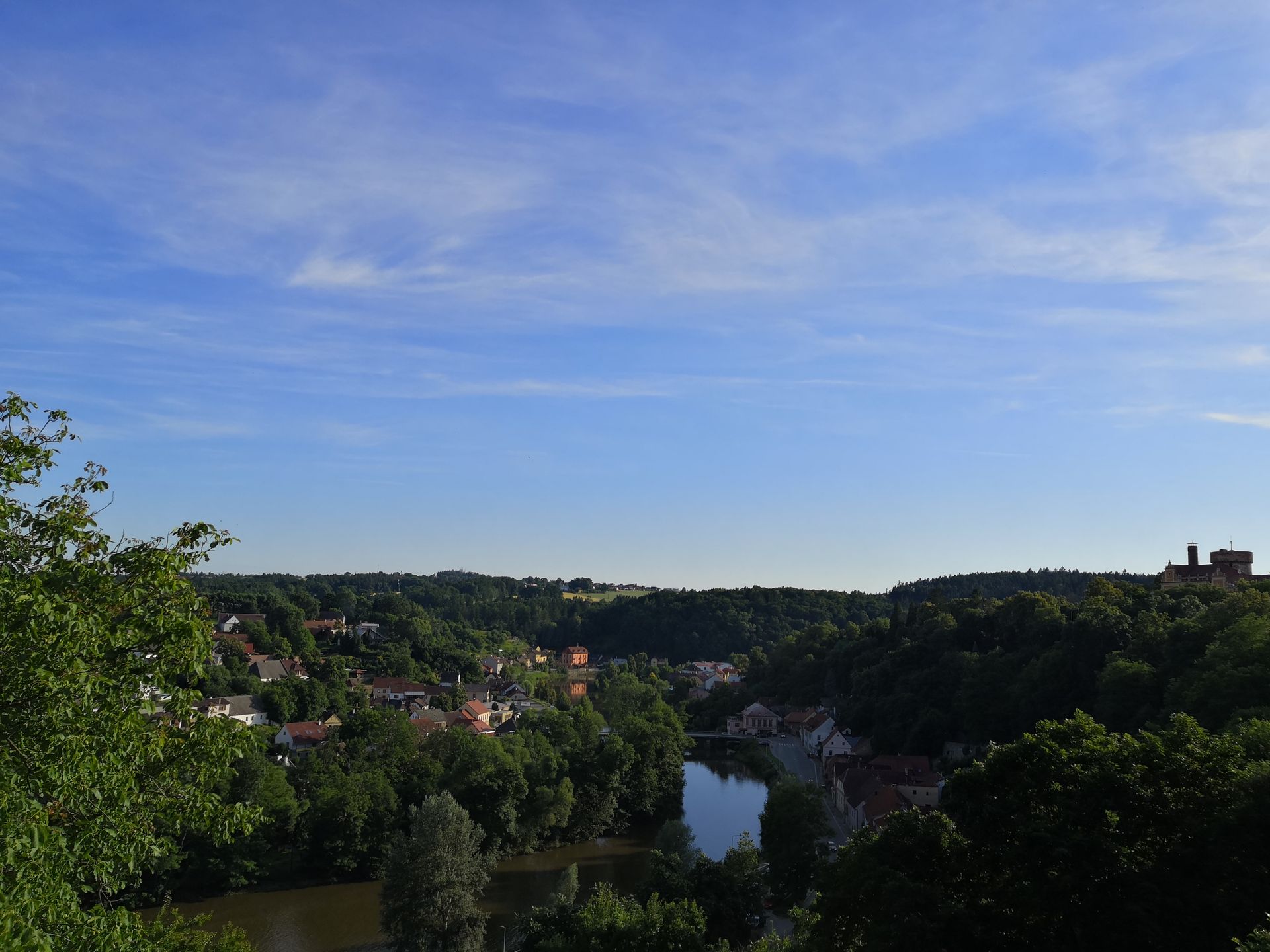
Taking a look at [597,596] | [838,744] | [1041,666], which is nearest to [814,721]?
[838,744]

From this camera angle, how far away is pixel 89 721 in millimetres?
6398

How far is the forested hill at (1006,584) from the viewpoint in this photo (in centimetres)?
11631

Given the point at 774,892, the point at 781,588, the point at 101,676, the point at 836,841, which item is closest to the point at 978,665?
the point at 836,841

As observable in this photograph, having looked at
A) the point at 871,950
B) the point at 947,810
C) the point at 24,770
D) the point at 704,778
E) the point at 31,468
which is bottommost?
the point at 704,778

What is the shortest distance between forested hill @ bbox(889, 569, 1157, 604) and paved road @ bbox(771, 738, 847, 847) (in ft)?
168

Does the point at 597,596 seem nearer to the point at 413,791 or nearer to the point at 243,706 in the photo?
the point at 243,706

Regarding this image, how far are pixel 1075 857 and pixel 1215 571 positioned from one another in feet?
157

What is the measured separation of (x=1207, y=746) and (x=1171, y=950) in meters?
3.74

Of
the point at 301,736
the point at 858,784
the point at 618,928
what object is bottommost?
the point at 858,784

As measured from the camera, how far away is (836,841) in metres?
36.8

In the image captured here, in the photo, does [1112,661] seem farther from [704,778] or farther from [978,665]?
[704,778]

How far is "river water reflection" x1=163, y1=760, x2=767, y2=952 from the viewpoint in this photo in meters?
27.4

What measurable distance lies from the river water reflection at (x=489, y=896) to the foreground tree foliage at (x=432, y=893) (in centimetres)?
196

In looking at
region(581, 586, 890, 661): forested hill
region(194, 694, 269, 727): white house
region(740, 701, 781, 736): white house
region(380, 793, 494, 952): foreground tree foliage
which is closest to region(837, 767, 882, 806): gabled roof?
region(380, 793, 494, 952): foreground tree foliage
